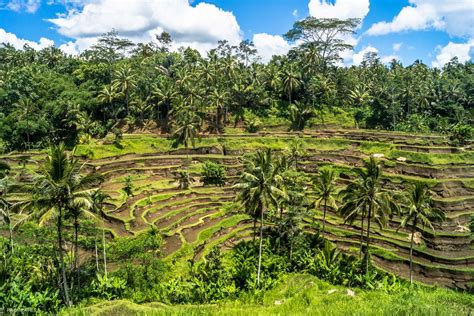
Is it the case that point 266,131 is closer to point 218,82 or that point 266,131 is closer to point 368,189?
point 218,82

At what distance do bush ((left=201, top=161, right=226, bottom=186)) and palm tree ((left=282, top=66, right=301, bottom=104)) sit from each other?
31.3 metres

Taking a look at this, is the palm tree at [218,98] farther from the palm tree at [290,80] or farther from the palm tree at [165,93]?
the palm tree at [290,80]

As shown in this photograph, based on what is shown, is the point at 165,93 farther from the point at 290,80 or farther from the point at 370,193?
the point at 370,193

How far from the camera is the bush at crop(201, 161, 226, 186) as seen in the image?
50406mm

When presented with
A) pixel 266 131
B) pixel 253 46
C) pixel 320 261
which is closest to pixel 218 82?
pixel 266 131

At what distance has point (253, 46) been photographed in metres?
86.1

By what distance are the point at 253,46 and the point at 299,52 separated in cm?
1124

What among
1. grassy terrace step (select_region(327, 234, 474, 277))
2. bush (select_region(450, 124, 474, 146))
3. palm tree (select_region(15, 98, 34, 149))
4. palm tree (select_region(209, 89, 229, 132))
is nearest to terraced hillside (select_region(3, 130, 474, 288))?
grassy terrace step (select_region(327, 234, 474, 277))

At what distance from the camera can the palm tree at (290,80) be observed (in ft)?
242

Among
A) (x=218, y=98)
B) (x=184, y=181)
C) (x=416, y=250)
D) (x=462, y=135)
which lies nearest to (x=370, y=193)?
(x=416, y=250)

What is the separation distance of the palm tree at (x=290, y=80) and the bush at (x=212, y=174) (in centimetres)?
3130

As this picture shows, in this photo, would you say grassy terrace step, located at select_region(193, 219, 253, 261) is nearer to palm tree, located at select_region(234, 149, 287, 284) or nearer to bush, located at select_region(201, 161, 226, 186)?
palm tree, located at select_region(234, 149, 287, 284)

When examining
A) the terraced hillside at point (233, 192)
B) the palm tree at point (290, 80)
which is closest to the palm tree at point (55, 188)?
the terraced hillside at point (233, 192)

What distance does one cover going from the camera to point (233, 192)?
48.8 metres
